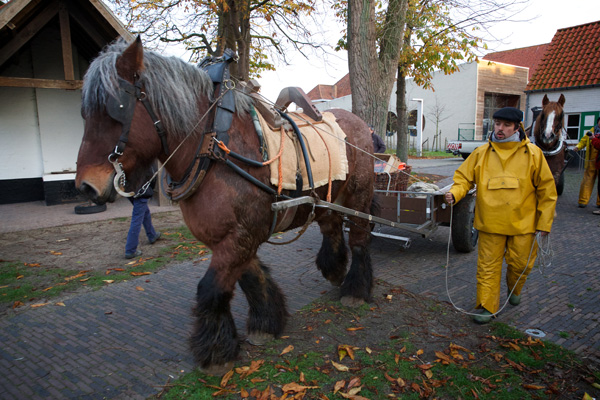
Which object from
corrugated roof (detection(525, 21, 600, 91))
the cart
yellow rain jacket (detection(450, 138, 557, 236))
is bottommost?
the cart

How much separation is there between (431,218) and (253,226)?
119 inches

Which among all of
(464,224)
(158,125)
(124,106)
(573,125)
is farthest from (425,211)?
(573,125)

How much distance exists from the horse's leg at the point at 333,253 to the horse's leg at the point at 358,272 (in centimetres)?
24

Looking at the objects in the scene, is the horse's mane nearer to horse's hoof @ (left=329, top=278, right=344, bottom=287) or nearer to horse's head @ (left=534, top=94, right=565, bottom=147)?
horse's hoof @ (left=329, top=278, right=344, bottom=287)

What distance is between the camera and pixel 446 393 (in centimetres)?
262

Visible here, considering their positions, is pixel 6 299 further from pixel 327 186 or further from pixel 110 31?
pixel 110 31

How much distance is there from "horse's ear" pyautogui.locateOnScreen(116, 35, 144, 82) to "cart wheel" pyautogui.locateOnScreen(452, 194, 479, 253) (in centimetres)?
435

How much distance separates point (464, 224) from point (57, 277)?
18.4ft

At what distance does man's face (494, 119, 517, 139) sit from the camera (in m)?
3.37

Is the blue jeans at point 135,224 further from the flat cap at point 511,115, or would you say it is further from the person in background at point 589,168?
the person in background at point 589,168

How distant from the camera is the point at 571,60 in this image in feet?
53.7

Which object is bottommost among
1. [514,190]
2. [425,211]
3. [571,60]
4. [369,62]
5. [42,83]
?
[425,211]

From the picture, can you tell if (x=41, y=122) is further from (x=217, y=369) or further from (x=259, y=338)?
(x=217, y=369)

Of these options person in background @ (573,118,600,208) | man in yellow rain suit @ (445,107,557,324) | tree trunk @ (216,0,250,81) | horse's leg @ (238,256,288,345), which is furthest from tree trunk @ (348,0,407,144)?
horse's leg @ (238,256,288,345)
